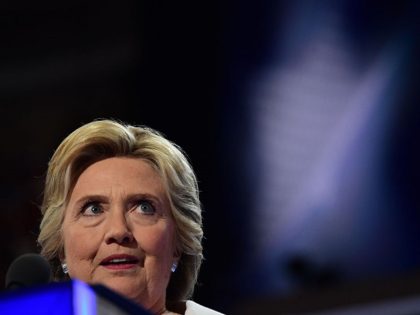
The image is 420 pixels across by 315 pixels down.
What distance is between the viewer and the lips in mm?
1610

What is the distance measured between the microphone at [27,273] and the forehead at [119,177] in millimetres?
449

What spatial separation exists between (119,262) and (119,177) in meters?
0.14

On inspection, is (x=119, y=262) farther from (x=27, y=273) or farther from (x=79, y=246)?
(x=27, y=273)

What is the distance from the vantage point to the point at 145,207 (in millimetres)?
1681

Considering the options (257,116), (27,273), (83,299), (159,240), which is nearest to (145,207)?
(159,240)

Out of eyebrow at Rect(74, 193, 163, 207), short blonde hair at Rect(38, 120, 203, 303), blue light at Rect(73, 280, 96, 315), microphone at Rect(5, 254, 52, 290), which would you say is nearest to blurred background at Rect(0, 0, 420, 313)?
short blonde hair at Rect(38, 120, 203, 303)

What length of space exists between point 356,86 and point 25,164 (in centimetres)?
110

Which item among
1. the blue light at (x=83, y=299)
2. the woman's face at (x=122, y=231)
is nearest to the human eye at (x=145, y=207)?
the woman's face at (x=122, y=231)

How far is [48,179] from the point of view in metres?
1.79

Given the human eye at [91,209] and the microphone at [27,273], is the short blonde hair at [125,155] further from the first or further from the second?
the microphone at [27,273]

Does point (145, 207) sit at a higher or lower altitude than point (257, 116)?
higher

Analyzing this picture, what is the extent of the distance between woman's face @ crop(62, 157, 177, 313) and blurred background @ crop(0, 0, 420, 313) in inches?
54.1

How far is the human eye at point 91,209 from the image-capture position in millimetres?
1671

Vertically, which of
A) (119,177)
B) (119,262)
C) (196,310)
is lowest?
(196,310)
